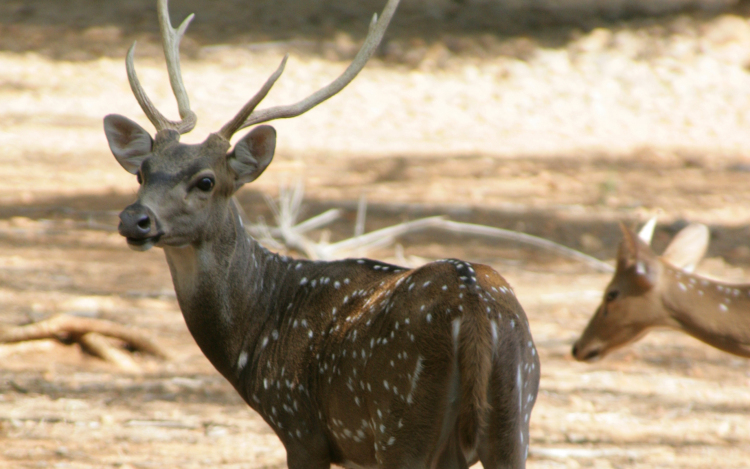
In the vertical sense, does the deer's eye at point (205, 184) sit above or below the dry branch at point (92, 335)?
above

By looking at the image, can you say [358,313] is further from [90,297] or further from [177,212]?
[90,297]

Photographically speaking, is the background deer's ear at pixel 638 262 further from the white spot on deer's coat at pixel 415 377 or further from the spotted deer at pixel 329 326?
the white spot on deer's coat at pixel 415 377

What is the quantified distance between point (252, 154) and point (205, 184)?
0.33 meters

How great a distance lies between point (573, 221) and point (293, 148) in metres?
4.44

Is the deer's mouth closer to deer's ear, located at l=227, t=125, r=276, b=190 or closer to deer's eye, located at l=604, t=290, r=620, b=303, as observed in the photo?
deer's ear, located at l=227, t=125, r=276, b=190

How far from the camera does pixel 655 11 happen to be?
53.1ft

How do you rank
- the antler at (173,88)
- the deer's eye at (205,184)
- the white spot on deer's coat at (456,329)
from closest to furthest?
the white spot on deer's coat at (456,329) → the deer's eye at (205,184) → the antler at (173,88)

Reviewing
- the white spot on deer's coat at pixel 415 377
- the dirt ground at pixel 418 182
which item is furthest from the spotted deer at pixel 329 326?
the dirt ground at pixel 418 182

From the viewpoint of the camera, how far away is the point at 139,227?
10.7 ft

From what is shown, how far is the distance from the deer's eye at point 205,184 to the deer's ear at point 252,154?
0.61ft

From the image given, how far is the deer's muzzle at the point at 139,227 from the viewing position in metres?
3.25

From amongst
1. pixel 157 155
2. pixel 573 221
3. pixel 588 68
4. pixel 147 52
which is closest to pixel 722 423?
pixel 157 155

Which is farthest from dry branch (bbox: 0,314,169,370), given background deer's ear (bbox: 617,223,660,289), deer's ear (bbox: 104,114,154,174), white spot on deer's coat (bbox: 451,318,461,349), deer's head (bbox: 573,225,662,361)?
white spot on deer's coat (bbox: 451,318,461,349)

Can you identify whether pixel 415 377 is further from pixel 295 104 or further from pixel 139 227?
pixel 295 104
